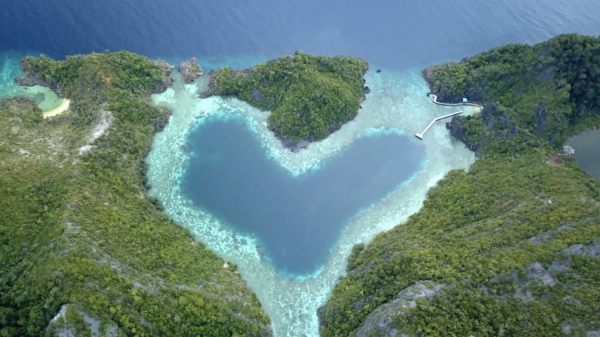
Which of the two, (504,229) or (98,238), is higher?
(98,238)

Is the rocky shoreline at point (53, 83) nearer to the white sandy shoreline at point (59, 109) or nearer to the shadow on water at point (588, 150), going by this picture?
the white sandy shoreline at point (59, 109)

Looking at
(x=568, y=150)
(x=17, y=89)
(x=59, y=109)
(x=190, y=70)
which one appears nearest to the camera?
(x=568, y=150)

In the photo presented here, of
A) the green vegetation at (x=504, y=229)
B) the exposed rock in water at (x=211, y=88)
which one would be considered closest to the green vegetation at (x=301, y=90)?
the exposed rock in water at (x=211, y=88)

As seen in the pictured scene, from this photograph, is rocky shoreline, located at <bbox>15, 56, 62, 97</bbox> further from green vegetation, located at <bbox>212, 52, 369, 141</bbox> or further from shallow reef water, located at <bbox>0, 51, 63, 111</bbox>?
green vegetation, located at <bbox>212, 52, 369, 141</bbox>

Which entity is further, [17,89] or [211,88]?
[211,88]

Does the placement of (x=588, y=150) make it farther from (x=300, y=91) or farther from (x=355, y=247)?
(x=300, y=91)

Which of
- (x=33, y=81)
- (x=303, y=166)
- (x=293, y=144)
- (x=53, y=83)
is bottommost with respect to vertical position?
(x=303, y=166)

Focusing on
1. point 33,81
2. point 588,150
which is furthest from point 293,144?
point 588,150
